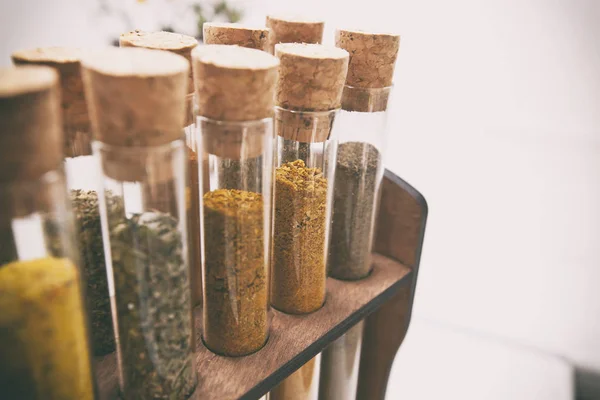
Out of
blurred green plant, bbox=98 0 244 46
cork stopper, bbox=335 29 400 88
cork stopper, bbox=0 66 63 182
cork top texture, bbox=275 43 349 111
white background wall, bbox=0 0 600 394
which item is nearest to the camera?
cork stopper, bbox=0 66 63 182

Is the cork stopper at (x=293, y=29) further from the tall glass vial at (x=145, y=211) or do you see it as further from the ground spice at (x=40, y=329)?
the ground spice at (x=40, y=329)

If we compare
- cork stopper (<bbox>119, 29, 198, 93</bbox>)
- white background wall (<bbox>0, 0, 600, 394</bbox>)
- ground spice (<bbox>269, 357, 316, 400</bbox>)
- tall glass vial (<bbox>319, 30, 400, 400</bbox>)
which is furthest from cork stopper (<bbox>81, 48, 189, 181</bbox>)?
white background wall (<bbox>0, 0, 600, 394</bbox>)

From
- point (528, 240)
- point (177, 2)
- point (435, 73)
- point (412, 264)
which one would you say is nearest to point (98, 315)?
point (412, 264)

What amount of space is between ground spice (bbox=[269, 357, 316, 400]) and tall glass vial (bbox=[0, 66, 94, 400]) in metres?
0.41

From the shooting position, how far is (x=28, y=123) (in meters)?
0.38

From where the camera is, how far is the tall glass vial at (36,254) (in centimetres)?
38

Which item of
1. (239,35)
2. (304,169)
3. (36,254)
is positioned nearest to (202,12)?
(239,35)

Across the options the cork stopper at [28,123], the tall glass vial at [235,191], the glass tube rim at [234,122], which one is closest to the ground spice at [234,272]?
the tall glass vial at [235,191]

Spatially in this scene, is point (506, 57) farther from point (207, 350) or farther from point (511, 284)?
point (207, 350)

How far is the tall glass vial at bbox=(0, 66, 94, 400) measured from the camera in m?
0.38

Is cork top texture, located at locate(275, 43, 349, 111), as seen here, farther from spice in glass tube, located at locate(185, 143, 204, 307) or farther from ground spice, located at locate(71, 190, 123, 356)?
ground spice, located at locate(71, 190, 123, 356)

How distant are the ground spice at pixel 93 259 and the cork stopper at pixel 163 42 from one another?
0.20 metres

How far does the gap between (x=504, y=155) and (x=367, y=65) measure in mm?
945

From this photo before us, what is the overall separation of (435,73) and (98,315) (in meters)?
1.30
